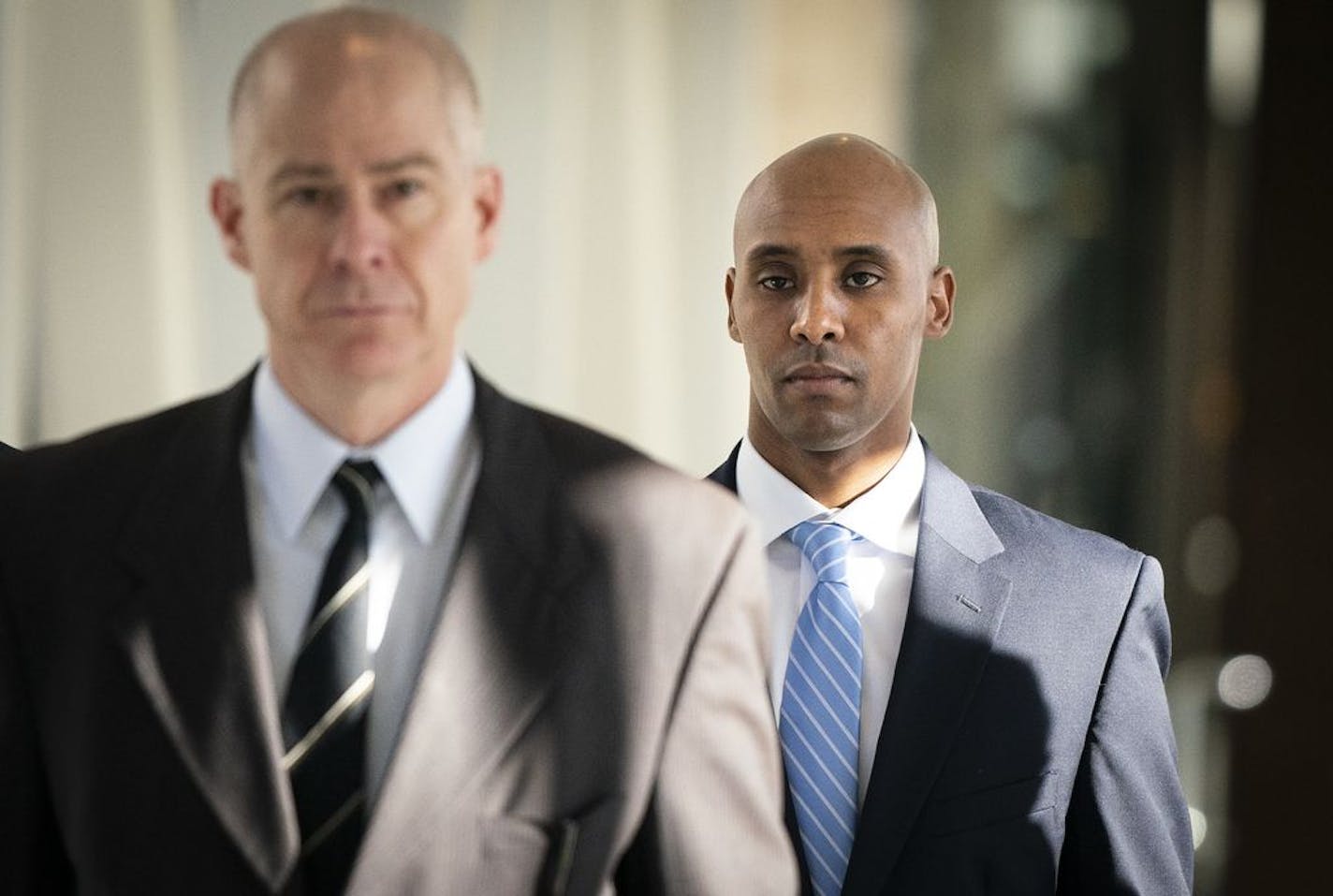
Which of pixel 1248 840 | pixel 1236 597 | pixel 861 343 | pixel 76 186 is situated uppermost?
pixel 76 186

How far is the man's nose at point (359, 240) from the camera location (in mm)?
1415

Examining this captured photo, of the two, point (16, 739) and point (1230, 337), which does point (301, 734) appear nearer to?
point (16, 739)

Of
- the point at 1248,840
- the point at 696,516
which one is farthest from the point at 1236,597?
the point at 696,516

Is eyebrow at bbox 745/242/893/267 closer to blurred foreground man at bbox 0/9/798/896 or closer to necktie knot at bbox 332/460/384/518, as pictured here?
blurred foreground man at bbox 0/9/798/896

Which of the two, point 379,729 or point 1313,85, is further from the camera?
point 1313,85

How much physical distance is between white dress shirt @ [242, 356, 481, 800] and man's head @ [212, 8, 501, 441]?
0.08 feet

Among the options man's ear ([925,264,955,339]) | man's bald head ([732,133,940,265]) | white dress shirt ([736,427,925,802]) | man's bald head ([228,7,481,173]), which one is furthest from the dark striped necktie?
man's ear ([925,264,955,339])

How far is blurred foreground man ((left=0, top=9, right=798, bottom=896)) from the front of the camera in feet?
4.63

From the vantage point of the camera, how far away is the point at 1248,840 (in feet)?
13.4

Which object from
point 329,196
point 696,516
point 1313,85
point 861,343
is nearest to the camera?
point 329,196

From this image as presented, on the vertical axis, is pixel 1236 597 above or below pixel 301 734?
below

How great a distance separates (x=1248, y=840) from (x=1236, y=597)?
0.55 metres

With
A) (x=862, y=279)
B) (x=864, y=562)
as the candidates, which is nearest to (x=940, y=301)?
(x=862, y=279)

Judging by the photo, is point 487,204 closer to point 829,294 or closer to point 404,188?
point 404,188
